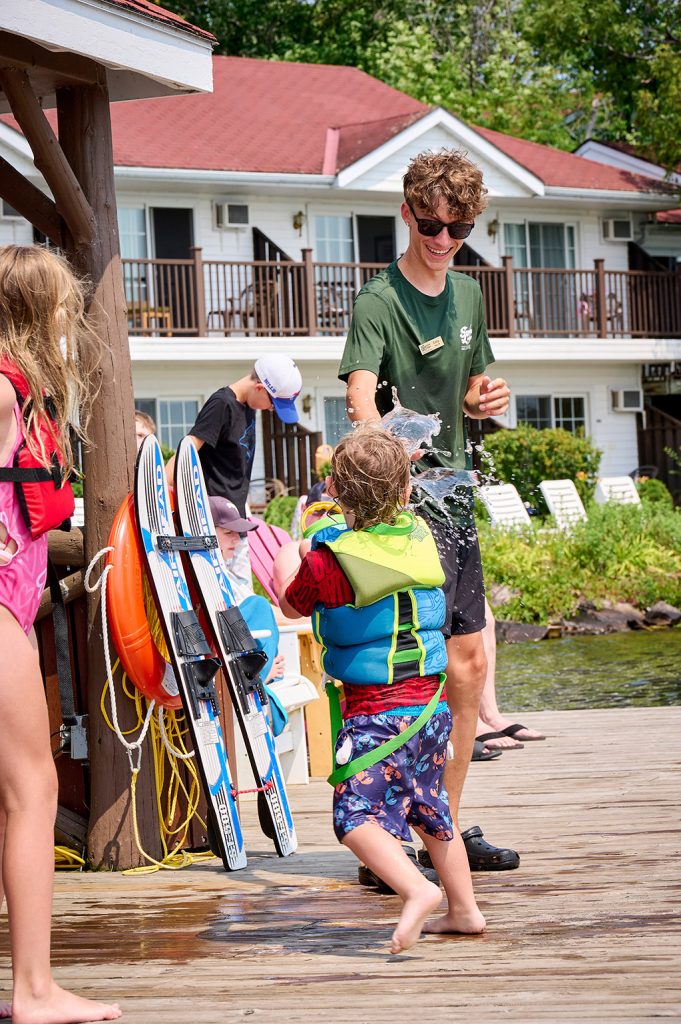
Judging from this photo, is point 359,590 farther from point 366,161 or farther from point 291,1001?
point 366,161

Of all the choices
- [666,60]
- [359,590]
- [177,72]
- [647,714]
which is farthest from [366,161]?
[359,590]

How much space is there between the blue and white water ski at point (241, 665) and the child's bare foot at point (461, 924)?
123 cm

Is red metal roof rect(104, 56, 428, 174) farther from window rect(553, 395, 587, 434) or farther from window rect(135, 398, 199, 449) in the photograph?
window rect(553, 395, 587, 434)

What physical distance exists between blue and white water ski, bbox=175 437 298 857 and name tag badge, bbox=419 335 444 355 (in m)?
1.09

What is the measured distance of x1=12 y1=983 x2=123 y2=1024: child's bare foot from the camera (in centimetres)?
317

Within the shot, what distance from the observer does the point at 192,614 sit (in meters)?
4.98

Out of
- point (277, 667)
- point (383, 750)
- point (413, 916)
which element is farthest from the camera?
point (277, 667)

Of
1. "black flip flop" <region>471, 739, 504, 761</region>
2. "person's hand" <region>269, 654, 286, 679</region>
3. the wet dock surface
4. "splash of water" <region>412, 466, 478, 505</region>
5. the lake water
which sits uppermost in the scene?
"splash of water" <region>412, 466, 478, 505</region>

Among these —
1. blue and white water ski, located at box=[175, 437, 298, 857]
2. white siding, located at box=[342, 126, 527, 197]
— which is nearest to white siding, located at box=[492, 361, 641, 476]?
white siding, located at box=[342, 126, 527, 197]

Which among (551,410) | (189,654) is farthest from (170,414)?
(189,654)

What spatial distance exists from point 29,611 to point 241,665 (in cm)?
180

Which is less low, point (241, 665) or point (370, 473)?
point (370, 473)

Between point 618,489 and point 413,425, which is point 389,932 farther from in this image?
point 618,489

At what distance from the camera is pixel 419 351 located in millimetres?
4594
